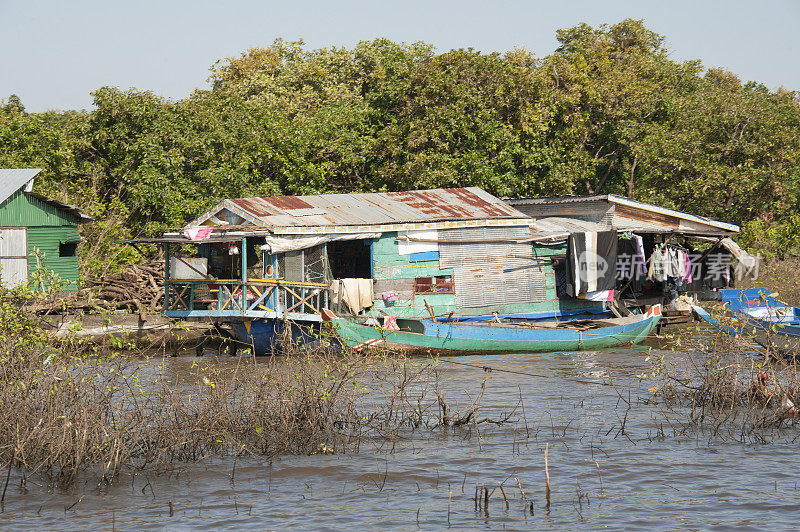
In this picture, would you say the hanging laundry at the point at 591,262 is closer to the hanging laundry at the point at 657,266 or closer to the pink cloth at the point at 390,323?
the hanging laundry at the point at 657,266

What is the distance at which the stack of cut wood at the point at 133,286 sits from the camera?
66.9 feet

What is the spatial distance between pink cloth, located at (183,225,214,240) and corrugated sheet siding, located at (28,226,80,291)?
530 cm

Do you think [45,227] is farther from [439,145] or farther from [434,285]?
[439,145]

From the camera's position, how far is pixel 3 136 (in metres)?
23.8

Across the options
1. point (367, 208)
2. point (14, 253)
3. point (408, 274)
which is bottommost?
point (408, 274)

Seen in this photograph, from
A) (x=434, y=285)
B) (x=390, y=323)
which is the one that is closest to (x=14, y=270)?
(x=390, y=323)

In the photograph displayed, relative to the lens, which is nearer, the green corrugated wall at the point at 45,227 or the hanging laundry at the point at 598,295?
the hanging laundry at the point at 598,295

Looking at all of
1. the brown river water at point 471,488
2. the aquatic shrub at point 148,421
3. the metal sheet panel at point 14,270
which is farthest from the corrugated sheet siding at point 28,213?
the brown river water at point 471,488

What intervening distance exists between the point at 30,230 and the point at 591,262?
552 inches

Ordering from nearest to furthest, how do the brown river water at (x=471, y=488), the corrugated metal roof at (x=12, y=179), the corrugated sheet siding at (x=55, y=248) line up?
the brown river water at (x=471, y=488), the corrugated metal roof at (x=12, y=179), the corrugated sheet siding at (x=55, y=248)

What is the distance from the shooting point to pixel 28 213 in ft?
68.1

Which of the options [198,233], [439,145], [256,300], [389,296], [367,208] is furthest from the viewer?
[439,145]

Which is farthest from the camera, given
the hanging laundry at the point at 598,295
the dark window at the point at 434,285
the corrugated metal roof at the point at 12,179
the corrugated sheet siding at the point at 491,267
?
the corrugated metal roof at the point at 12,179

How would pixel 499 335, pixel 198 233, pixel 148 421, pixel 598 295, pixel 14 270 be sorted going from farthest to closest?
pixel 14 270 → pixel 598 295 → pixel 499 335 → pixel 198 233 → pixel 148 421
